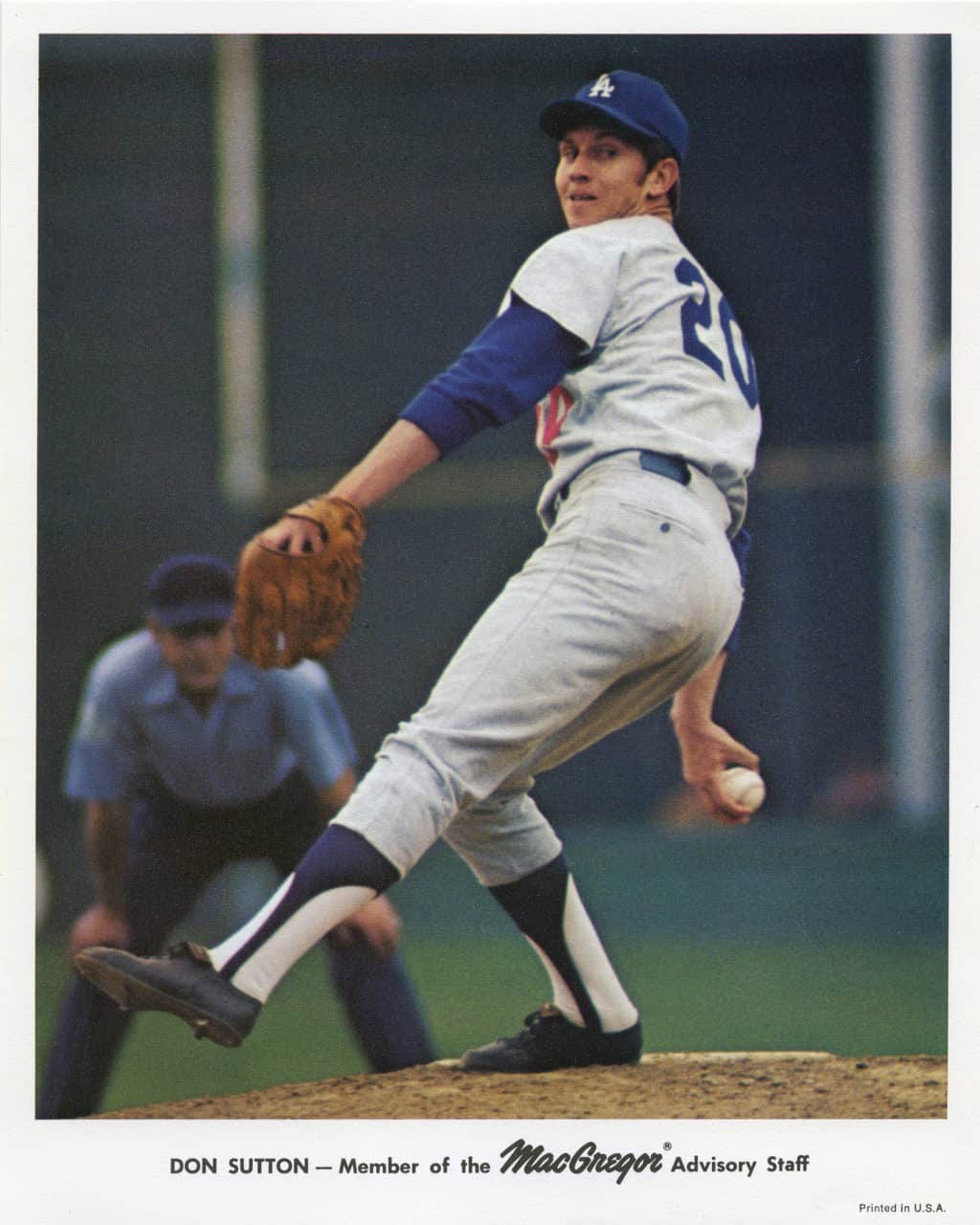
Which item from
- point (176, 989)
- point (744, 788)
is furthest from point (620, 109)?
point (176, 989)

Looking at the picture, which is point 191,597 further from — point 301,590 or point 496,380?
point 496,380

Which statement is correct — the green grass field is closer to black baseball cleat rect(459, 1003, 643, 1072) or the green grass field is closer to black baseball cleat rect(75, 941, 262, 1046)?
black baseball cleat rect(459, 1003, 643, 1072)

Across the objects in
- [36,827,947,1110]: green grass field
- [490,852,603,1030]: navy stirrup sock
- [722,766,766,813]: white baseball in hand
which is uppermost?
[722,766,766,813]: white baseball in hand

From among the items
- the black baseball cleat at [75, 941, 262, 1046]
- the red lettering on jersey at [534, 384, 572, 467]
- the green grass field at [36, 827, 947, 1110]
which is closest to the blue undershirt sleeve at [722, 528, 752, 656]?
the red lettering on jersey at [534, 384, 572, 467]
